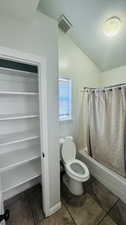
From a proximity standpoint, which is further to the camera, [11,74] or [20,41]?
[11,74]

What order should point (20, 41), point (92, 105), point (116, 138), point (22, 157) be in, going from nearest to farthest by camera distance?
point (20, 41) < point (22, 157) < point (116, 138) < point (92, 105)

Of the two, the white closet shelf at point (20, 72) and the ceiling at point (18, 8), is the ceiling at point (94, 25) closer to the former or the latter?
the ceiling at point (18, 8)

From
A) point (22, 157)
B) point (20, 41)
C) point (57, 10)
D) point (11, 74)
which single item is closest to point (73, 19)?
point (57, 10)

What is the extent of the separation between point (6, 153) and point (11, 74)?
3.86 feet

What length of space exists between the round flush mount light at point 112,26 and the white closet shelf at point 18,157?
7.62 ft

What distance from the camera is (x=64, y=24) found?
1803mm

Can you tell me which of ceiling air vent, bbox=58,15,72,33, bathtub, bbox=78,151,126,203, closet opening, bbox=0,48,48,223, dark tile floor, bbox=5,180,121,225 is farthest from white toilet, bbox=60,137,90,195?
ceiling air vent, bbox=58,15,72,33

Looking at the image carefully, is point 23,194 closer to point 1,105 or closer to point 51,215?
point 51,215

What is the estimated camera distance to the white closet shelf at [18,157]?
1.35 metres

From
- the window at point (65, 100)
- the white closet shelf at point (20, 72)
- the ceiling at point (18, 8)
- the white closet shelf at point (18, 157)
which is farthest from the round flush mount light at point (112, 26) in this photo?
the white closet shelf at point (18, 157)

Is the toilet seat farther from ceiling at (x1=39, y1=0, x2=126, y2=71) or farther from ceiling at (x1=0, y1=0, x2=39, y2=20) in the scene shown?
ceiling at (x1=39, y1=0, x2=126, y2=71)

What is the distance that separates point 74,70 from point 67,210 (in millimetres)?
2468

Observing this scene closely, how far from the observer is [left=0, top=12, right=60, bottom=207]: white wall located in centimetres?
104

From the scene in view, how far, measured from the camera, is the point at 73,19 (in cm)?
174
